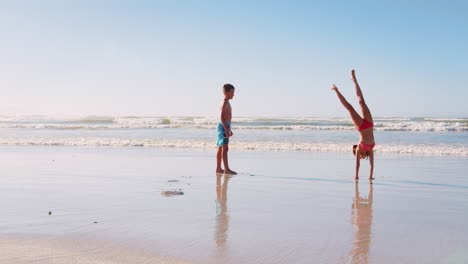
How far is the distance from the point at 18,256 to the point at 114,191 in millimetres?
2843

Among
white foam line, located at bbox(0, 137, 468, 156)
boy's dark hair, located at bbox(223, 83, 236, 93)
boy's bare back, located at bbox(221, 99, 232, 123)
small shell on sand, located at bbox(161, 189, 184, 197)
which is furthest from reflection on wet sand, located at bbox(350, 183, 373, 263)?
white foam line, located at bbox(0, 137, 468, 156)

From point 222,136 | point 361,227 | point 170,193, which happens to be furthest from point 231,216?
point 222,136

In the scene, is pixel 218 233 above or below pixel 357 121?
below

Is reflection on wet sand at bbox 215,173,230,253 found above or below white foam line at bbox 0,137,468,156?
below

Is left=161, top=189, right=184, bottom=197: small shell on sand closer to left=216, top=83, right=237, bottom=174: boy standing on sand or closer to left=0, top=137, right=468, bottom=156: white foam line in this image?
left=216, top=83, right=237, bottom=174: boy standing on sand

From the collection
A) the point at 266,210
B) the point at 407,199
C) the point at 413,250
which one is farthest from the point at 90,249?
the point at 407,199

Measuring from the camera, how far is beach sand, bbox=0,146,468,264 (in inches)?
127

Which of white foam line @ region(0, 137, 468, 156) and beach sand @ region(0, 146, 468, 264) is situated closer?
beach sand @ region(0, 146, 468, 264)

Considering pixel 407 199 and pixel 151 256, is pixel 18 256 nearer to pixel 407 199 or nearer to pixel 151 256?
pixel 151 256

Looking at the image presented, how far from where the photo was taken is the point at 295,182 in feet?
22.9

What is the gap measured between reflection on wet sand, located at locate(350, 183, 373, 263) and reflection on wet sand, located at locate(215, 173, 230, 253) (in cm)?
105

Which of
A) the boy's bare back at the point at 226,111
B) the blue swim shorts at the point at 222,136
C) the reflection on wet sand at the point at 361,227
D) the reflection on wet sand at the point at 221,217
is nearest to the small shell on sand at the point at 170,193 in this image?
the reflection on wet sand at the point at 221,217

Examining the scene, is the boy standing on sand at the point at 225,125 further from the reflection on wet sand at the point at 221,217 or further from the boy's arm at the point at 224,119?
the reflection on wet sand at the point at 221,217

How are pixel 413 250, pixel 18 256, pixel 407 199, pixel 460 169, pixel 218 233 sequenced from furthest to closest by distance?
pixel 460 169 → pixel 407 199 → pixel 218 233 → pixel 413 250 → pixel 18 256
